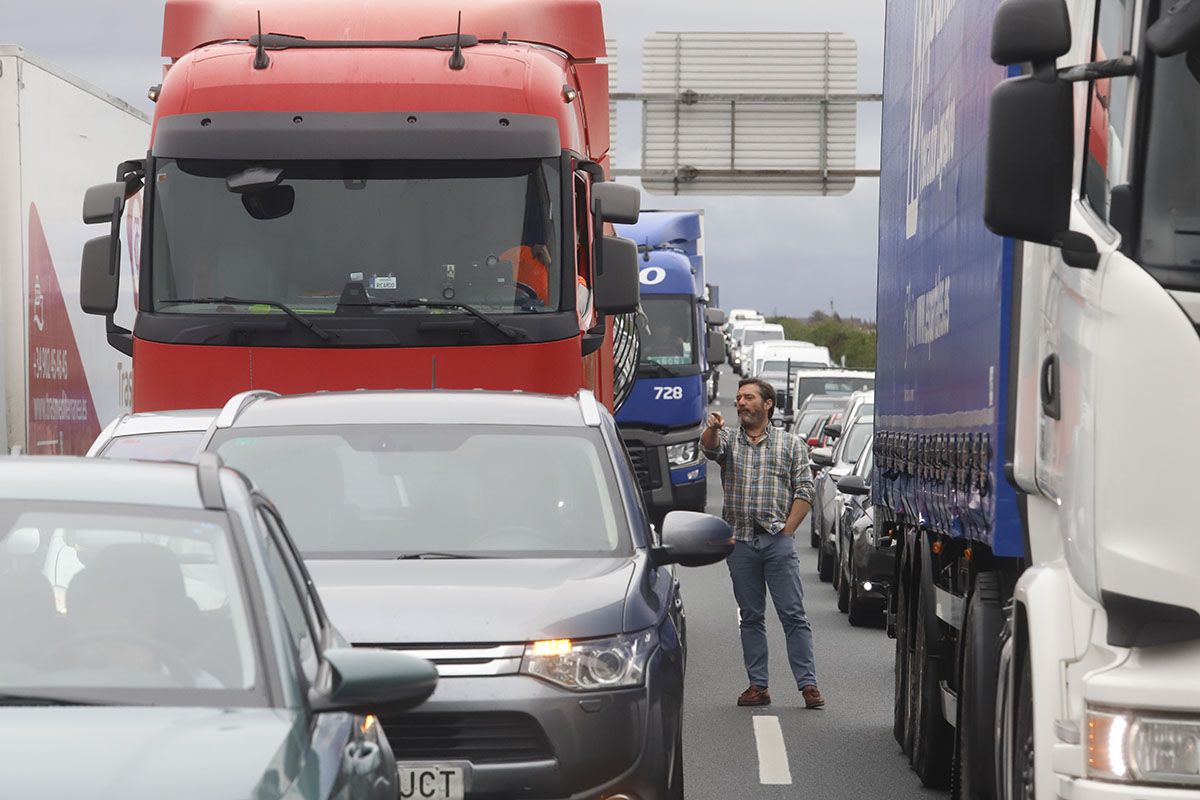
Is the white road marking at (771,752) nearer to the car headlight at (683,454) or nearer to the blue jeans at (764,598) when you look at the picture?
the blue jeans at (764,598)

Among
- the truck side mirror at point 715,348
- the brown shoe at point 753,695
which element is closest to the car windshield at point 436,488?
the brown shoe at point 753,695

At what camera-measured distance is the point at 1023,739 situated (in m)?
6.16

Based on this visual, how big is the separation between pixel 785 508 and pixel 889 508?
1161mm

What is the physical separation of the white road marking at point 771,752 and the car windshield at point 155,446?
302 centimetres

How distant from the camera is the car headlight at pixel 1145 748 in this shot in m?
5.00

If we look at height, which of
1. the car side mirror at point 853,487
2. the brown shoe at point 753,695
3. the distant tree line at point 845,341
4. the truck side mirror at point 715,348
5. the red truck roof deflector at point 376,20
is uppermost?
the red truck roof deflector at point 376,20

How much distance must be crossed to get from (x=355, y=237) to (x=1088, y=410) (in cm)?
692

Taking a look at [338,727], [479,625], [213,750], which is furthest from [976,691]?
[213,750]

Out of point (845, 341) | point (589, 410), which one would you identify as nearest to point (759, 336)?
point (845, 341)

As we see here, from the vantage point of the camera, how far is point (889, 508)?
11859 mm

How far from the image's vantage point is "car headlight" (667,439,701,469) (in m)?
26.1

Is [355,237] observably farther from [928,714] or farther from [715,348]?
[715,348]

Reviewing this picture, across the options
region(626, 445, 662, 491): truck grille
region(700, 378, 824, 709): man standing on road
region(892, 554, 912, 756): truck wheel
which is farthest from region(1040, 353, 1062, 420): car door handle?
region(626, 445, 662, 491): truck grille

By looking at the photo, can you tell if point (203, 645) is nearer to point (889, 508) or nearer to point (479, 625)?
point (479, 625)
